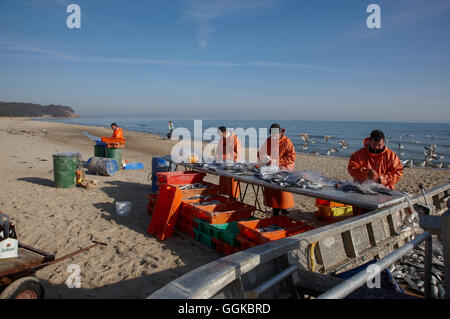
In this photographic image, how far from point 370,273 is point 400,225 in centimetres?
311

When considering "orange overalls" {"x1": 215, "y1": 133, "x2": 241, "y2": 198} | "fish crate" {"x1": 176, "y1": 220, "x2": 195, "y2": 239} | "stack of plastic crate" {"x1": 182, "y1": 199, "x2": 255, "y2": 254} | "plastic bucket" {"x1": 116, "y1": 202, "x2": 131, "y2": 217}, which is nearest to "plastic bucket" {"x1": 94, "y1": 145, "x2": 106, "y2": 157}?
"plastic bucket" {"x1": 116, "y1": 202, "x2": 131, "y2": 217}

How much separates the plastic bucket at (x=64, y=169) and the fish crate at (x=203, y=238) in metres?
5.33

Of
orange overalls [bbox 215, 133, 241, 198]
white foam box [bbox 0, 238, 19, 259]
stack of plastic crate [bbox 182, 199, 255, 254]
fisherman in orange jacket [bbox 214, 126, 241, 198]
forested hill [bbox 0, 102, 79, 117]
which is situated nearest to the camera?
white foam box [bbox 0, 238, 19, 259]

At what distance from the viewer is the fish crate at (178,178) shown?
6379mm

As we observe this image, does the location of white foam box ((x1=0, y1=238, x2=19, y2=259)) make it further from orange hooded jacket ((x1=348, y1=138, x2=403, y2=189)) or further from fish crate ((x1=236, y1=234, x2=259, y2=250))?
orange hooded jacket ((x1=348, y1=138, x2=403, y2=189))

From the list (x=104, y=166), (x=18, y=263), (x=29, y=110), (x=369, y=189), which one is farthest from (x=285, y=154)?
(x=29, y=110)

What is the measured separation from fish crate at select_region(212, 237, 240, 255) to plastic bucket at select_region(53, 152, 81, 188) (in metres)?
5.84

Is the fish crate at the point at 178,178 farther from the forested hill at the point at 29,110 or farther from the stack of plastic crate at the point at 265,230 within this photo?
the forested hill at the point at 29,110

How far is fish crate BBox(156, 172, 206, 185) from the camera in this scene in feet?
20.9

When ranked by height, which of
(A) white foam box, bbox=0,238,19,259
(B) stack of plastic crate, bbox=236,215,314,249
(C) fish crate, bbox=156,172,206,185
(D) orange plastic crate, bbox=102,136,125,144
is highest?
(D) orange plastic crate, bbox=102,136,125,144

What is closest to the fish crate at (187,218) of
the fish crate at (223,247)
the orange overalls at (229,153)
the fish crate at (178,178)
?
the fish crate at (223,247)

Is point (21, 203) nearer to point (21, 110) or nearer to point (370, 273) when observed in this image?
point (370, 273)

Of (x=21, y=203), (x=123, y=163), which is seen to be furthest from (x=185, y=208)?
(x=123, y=163)
